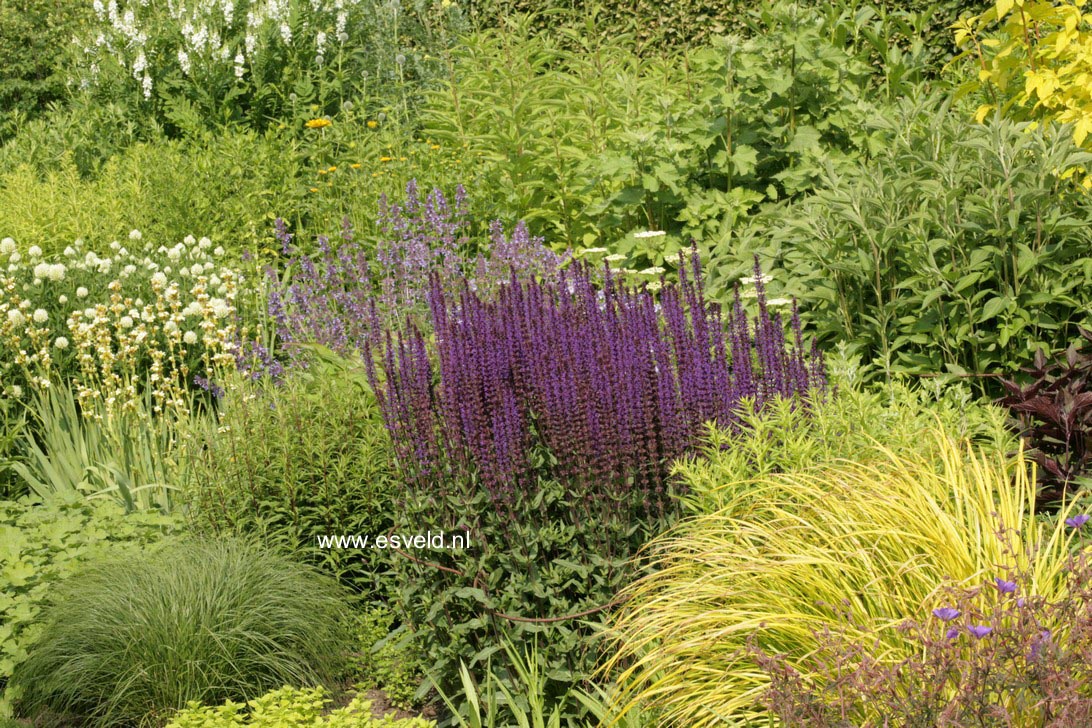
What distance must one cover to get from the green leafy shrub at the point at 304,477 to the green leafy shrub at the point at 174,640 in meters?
0.38

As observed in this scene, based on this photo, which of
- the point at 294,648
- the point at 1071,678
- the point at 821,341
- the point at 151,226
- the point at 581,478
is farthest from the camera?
the point at 151,226

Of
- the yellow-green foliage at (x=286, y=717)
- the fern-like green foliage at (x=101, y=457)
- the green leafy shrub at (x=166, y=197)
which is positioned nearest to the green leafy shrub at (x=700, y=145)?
the green leafy shrub at (x=166, y=197)

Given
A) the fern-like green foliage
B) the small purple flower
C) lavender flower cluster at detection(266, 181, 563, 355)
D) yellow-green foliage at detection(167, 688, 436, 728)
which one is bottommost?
yellow-green foliage at detection(167, 688, 436, 728)

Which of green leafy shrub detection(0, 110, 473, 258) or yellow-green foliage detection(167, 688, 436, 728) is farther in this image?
green leafy shrub detection(0, 110, 473, 258)

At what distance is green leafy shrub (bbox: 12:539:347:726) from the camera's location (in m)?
4.00

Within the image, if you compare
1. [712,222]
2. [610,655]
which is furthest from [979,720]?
[712,222]

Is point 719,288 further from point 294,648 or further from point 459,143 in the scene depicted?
point 459,143

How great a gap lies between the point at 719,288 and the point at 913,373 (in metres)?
1.17

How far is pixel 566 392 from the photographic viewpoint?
12.6 ft

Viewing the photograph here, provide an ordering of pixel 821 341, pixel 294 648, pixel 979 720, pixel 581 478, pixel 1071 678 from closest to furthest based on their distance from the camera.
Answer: pixel 979 720 < pixel 1071 678 < pixel 581 478 < pixel 294 648 < pixel 821 341

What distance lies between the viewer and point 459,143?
29.1ft

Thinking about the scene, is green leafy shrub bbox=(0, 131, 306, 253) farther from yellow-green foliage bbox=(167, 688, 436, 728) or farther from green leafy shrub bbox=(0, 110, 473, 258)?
yellow-green foliage bbox=(167, 688, 436, 728)

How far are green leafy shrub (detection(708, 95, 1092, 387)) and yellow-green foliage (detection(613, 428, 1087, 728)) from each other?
4.72 ft

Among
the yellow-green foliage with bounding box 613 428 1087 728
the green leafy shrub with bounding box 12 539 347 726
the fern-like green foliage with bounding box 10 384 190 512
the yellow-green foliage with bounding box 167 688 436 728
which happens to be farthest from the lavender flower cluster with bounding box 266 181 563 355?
the yellow-green foliage with bounding box 613 428 1087 728
